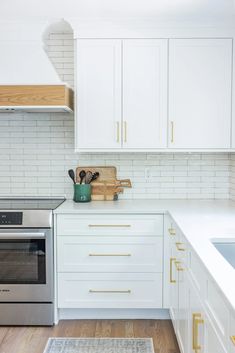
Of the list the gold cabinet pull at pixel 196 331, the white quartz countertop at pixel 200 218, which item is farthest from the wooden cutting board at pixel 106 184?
the gold cabinet pull at pixel 196 331

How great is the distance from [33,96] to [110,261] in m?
1.38

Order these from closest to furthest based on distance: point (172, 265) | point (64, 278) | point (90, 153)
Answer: point (172, 265) < point (64, 278) < point (90, 153)

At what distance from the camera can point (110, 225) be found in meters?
3.08

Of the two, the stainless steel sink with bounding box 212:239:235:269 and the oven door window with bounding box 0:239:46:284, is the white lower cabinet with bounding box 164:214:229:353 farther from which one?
the oven door window with bounding box 0:239:46:284

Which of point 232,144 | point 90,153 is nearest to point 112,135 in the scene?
point 90,153

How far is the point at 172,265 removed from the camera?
2891 millimetres

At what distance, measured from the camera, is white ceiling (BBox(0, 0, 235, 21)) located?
2871mm

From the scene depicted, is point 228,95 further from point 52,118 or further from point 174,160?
point 52,118

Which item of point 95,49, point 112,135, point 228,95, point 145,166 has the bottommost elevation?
point 145,166

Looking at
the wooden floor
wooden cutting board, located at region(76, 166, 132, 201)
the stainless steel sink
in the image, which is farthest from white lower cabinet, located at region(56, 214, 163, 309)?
the stainless steel sink

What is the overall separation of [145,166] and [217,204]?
2.34 feet

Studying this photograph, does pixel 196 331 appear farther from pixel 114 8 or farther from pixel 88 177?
pixel 114 8

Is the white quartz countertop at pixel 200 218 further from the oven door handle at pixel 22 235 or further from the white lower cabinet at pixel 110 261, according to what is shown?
the oven door handle at pixel 22 235

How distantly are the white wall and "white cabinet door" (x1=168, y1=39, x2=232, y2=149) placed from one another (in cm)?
38
